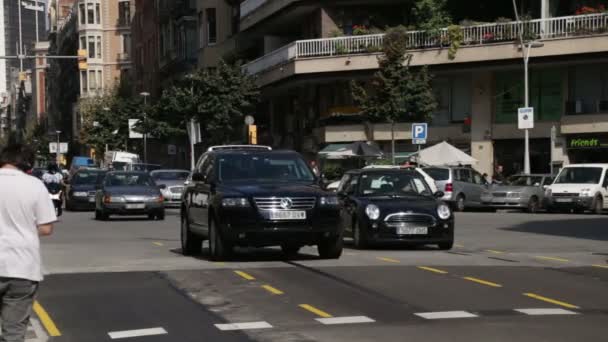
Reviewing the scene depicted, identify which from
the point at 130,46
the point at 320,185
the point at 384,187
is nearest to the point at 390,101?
the point at 384,187

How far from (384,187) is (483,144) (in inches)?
1208

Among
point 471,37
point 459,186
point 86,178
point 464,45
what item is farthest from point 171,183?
point 471,37

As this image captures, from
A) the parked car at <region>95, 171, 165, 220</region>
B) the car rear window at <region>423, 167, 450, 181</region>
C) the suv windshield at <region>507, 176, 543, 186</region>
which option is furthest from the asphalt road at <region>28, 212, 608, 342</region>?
the suv windshield at <region>507, 176, 543, 186</region>

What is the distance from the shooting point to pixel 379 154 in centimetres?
4819

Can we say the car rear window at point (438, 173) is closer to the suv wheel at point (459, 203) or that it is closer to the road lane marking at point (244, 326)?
the suv wheel at point (459, 203)

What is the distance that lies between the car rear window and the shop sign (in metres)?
9.46

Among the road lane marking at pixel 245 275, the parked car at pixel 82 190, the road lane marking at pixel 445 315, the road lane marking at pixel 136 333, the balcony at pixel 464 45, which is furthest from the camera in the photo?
the balcony at pixel 464 45

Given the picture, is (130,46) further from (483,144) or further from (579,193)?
(579,193)

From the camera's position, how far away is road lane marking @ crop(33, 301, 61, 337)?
10719mm

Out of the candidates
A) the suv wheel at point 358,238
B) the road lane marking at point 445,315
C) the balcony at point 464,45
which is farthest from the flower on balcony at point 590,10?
the road lane marking at point 445,315

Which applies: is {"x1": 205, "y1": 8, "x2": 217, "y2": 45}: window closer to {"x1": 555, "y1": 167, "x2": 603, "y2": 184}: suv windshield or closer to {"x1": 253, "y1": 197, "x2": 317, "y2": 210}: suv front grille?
{"x1": 555, "y1": 167, "x2": 603, "y2": 184}: suv windshield

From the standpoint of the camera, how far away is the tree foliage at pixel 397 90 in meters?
48.8

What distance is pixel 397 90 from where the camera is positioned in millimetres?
48812

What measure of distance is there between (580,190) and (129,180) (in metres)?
14.3
